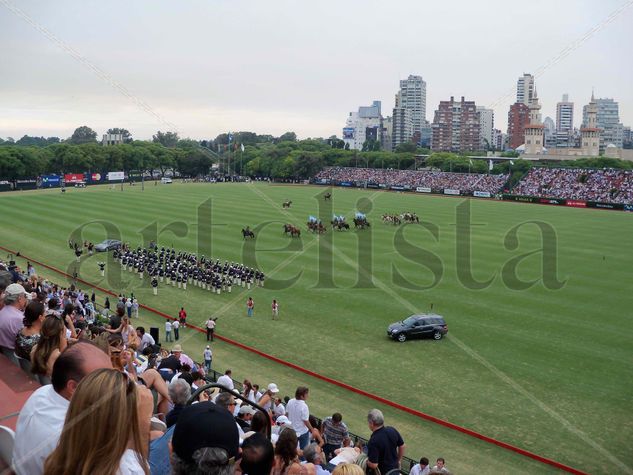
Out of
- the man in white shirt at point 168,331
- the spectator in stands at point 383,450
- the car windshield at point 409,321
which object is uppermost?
the spectator in stands at point 383,450

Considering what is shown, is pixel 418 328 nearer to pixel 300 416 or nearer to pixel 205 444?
pixel 300 416

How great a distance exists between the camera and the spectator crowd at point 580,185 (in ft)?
260

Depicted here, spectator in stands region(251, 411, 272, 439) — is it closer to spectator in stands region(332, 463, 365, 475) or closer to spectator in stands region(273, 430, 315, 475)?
spectator in stands region(273, 430, 315, 475)

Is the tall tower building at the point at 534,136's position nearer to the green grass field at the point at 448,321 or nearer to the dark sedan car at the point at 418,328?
the green grass field at the point at 448,321

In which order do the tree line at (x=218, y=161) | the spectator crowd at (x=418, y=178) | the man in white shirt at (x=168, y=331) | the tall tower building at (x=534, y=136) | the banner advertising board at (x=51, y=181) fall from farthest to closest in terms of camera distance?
the tall tower building at (x=534, y=136) < the tree line at (x=218, y=161) < the spectator crowd at (x=418, y=178) < the banner advertising board at (x=51, y=181) < the man in white shirt at (x=168, y=331)

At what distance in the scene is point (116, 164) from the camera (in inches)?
4596

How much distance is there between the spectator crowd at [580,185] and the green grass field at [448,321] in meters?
27.4

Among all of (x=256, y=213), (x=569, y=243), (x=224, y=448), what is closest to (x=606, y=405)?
(x=224, y=448)

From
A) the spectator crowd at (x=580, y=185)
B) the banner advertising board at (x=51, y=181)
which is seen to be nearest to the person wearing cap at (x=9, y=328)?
the spectator crowd at (x=580, y=185)

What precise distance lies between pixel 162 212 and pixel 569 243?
3869 centimetres

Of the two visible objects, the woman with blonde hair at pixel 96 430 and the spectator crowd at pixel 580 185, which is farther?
the spectator crowd at pixel 580 185

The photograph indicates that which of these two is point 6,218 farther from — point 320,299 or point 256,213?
point 320,299

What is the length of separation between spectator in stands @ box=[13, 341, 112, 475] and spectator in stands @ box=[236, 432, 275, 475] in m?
1.18

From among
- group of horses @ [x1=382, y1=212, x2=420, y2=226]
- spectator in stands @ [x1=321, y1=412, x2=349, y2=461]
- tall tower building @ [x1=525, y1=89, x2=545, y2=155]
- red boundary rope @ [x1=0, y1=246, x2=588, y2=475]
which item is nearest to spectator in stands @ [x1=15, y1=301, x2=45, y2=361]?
spectator in stands @ [x1=321, y1=412, x2=349, y2=461]
